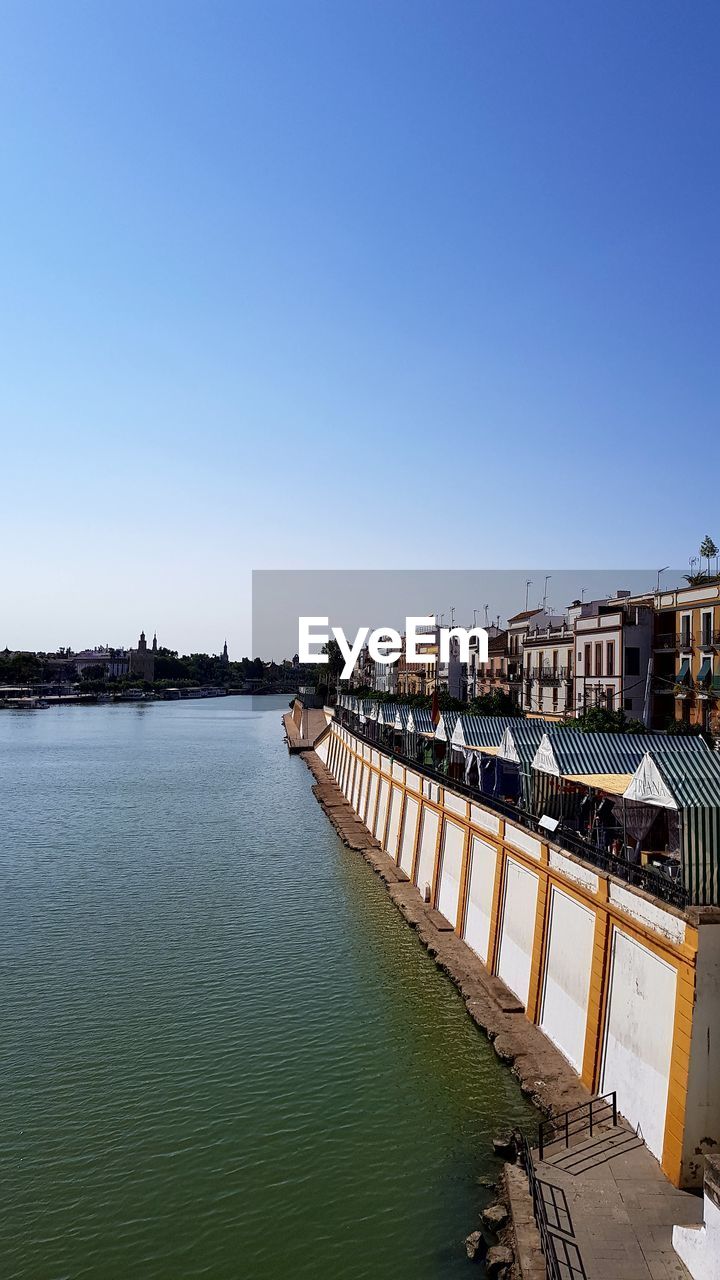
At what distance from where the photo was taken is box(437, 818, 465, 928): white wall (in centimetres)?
2853

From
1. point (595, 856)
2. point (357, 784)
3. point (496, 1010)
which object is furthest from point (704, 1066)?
point (357, 784)

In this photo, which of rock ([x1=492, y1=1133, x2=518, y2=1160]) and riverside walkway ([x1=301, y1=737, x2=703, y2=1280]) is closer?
riverside walkway ([x1=301, y1=737, x2=703, y2=1280])

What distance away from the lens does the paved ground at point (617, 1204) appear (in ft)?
37.4

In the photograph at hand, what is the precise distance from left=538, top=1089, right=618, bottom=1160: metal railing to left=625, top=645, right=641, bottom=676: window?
100.0 ft

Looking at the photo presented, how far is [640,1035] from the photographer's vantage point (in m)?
14.8

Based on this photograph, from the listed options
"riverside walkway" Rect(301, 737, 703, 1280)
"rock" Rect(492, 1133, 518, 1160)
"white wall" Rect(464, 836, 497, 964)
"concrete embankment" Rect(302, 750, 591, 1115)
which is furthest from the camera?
"white wall" Rect(464, 836, 497, 964)

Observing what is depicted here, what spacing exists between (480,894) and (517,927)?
12.0 feet

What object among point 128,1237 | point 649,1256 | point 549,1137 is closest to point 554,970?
point 549,1137

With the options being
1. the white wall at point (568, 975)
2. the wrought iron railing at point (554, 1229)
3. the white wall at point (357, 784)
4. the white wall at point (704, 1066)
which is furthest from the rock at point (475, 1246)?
the white wall at point (357, 784)

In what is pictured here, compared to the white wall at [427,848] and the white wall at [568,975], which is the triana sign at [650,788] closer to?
the white wall at [568,975]

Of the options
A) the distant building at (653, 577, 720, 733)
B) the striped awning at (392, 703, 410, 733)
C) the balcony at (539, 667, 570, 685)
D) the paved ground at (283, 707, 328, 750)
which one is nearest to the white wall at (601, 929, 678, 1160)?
the distant building at (653, 577, 720, 733)

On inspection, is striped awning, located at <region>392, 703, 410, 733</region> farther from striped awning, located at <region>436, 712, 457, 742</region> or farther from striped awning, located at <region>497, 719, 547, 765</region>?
striped awning, located at <region>497, 719, 547, 765</region>

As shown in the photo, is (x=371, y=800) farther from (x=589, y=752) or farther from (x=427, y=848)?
(x=589, y=752)

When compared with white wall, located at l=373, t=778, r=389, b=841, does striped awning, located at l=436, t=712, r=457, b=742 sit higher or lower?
higher
